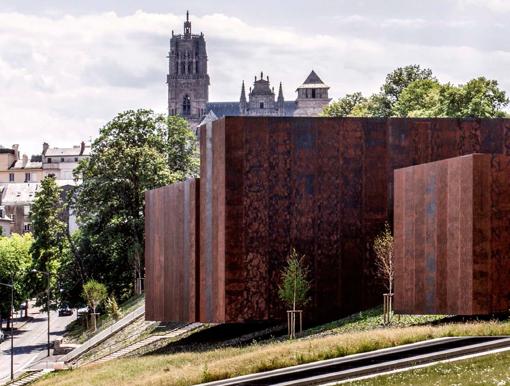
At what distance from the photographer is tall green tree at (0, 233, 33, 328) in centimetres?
11162

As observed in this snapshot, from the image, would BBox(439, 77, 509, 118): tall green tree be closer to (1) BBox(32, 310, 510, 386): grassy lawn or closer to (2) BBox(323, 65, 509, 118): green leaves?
(2) BBox(323, 65, 509, 118): green leaves

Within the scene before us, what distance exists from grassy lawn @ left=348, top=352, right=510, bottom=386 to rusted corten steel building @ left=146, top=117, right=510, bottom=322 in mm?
20946

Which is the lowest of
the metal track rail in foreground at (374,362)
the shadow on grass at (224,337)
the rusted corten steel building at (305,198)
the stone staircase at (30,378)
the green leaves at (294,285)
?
the stone staircase at (30,378)

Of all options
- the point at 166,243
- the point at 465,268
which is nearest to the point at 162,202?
the point at 166,243

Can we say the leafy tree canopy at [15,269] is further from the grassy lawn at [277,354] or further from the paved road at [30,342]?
the grassy lawn at [277,354]

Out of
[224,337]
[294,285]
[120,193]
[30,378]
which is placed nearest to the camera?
[294,285]

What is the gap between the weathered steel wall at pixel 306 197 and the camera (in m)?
50.9

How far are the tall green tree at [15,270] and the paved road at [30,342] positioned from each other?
3.03m

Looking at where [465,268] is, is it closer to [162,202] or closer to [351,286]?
[351,286]

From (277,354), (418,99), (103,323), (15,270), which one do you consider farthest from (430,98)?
(277,354)

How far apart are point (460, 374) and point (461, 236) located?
13643mm

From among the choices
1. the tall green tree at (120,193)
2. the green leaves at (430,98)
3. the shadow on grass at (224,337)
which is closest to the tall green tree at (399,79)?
the green leaves at (430,98)

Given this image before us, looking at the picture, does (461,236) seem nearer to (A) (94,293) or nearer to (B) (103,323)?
(A) (94,293)

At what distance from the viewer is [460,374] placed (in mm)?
28844
